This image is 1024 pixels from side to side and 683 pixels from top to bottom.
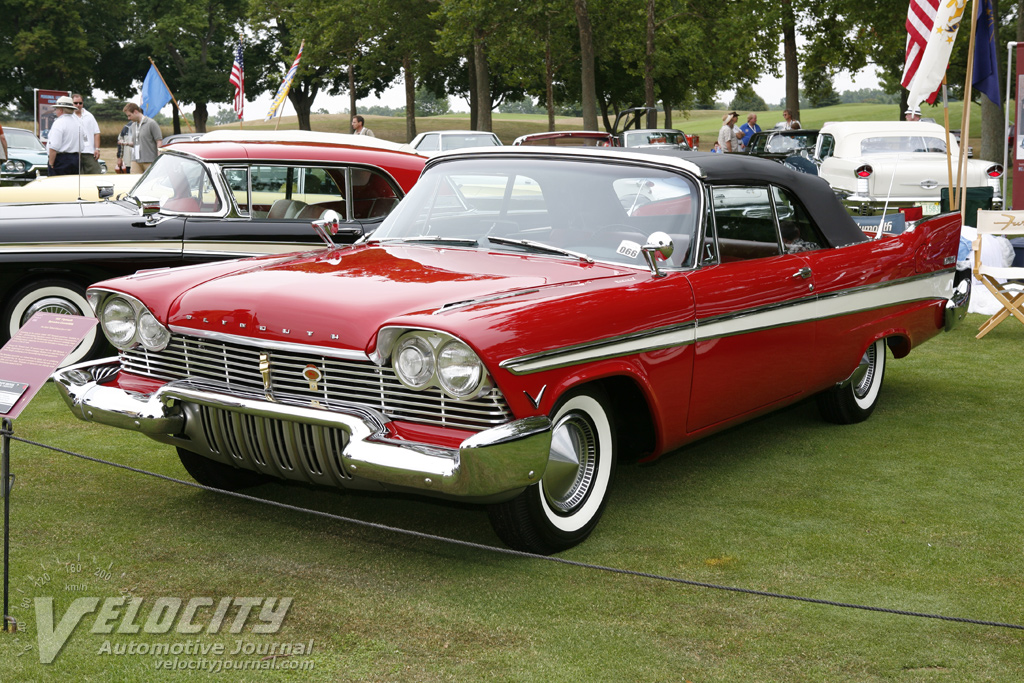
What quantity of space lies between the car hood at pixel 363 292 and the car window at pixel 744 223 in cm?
71

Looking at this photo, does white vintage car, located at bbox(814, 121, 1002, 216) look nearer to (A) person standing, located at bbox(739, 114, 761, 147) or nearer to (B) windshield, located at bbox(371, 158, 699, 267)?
(A) person standing, located at bbox(739, 114, 761, 147)

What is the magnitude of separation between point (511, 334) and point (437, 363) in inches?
10.8

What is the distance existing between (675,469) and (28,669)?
3.24 metres

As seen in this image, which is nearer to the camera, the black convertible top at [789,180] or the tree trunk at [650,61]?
the black convertible top at [789,180]

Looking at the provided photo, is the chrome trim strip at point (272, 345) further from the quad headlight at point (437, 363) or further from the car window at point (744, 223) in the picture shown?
the car window at point (744, 223)

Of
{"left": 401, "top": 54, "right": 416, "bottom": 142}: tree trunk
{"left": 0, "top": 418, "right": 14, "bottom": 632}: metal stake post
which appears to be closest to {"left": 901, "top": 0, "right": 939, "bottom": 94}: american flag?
{"left": 0, "top": 418, "right": 14, "bottom": 632}: metal stake post

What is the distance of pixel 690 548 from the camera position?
4.21 meters

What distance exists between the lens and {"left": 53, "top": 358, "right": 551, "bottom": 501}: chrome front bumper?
3459mm

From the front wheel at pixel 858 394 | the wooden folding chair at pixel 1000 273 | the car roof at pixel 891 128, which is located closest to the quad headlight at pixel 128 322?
the front wheel at pixel 858 394

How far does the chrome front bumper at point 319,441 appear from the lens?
3459mm

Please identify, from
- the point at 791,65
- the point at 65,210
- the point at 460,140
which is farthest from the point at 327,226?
the point at 791,65

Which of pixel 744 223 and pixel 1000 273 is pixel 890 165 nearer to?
pixel 1000 273

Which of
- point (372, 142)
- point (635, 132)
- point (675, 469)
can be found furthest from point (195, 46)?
point (675, 469)

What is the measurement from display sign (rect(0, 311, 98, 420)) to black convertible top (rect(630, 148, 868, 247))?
271 cm
